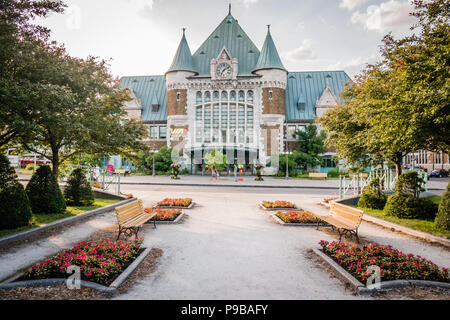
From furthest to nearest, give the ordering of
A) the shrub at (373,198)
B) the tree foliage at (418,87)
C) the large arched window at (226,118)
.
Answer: the large arched window at (226,118) < the shrub at (373,198) < the tree foliage at (418,87)

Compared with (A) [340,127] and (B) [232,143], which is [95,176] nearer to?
(A) [340,127]

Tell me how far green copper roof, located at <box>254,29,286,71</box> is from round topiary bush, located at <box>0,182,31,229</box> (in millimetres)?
35824

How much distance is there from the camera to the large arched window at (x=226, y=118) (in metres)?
39.8

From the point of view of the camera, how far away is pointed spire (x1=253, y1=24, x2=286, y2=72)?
38.6 metres

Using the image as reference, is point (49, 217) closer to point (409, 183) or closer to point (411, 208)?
point (411, 208)

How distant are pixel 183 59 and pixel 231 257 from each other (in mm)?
39336

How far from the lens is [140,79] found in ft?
161

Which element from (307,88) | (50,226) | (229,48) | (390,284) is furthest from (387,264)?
(307,88)

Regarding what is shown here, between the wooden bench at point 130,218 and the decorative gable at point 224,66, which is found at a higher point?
the decorative gable at point 224,66

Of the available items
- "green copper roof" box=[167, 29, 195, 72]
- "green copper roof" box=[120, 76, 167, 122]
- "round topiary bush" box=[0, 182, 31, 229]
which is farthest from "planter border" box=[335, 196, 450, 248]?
"green copper roof" box=[120, 76, 167, 122]

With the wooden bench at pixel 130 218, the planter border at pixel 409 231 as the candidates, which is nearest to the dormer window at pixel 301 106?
the planter border at pixel 409 231

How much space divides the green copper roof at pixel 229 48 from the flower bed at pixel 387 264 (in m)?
36.9

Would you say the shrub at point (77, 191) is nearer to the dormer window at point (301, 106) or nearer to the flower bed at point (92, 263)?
the flower bed at point (92, 263)

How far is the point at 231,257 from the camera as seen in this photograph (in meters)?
6.31
